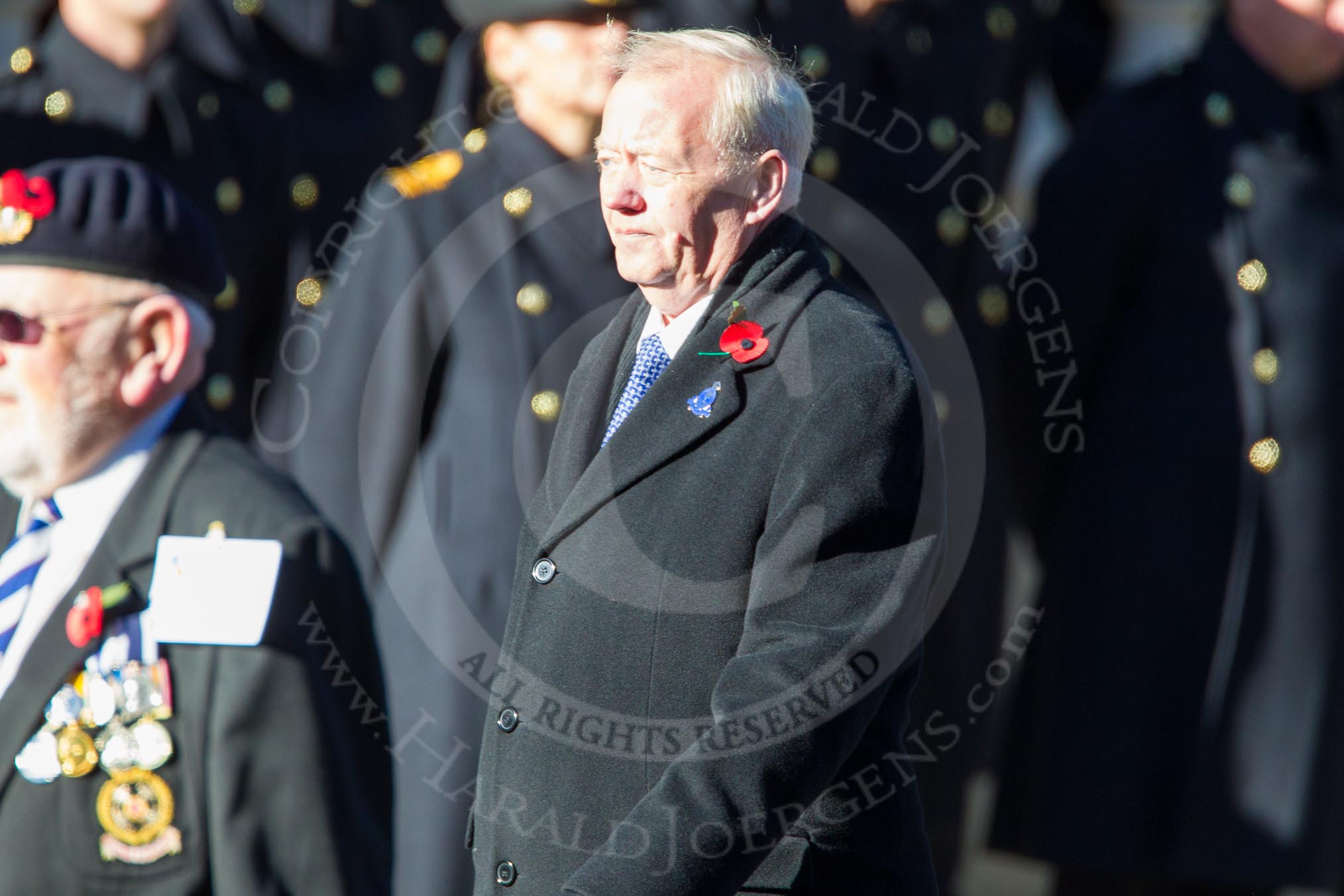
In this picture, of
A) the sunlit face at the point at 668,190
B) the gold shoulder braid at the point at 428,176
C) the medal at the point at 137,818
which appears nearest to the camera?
the sunlit face at the point at 668,190

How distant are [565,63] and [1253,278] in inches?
51.6

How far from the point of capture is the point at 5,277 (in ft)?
8.50

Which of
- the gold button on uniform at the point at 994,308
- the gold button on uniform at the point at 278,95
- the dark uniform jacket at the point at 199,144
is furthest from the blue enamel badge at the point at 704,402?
the gold button on uniform at the point at 278,95

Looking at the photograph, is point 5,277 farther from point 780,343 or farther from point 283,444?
point 780,343

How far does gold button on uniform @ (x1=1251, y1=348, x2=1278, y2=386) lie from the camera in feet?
10.9

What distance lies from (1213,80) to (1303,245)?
1.19ft

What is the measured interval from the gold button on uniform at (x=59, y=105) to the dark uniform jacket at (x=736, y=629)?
156cm

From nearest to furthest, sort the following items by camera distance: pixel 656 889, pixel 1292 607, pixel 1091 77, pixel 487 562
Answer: pixel 656 889, pixel 487 562, pixel 1292 607, pixel 1091 77

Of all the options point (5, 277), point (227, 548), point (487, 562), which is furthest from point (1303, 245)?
point (5, 277)

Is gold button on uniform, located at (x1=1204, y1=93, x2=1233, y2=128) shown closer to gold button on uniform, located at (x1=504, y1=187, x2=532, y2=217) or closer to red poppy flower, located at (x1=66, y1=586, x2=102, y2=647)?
gold button on uniform, located at (x1=504, y1=187, x2=532, y2=217)

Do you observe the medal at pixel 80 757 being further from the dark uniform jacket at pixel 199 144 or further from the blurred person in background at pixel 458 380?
the dark uniform jacket at pixel 199 144

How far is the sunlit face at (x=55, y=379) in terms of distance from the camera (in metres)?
2.56

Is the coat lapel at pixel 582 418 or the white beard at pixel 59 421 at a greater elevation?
the coat lapel at pixel 582 418

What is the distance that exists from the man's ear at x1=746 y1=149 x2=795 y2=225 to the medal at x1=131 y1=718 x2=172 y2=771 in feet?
3.64
